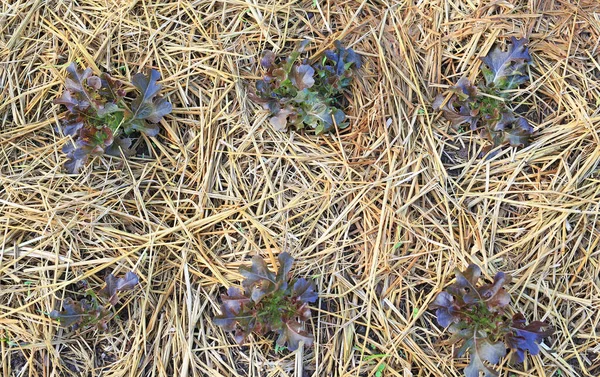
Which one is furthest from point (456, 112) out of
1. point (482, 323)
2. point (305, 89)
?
point (482, 323)

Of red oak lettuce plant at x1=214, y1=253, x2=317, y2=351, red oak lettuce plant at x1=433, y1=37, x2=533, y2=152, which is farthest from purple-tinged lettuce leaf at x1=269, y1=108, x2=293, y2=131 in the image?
red oak lettuce plant at x1=433, y1=37, x2=533, y2=152

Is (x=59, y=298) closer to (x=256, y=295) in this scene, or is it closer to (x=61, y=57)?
(x=256, y=295)

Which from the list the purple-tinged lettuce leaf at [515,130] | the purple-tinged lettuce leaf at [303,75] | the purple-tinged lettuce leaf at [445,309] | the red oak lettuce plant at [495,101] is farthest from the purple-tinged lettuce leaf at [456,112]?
the purple-tinged lettuce leaf at [445,309]

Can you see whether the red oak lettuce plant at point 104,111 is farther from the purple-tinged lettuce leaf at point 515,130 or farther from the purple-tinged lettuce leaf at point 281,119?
the purple-tinged lettuce leaf at point 515,130

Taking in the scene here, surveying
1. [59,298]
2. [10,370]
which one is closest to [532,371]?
[59,298]

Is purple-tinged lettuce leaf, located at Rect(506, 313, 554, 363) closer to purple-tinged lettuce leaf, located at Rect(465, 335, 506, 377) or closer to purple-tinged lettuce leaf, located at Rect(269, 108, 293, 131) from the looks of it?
purple-tinged lettuce leaf, located at Rect(465, 335, 506, 377)

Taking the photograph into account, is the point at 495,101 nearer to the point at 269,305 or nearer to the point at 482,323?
the point at 482,323
